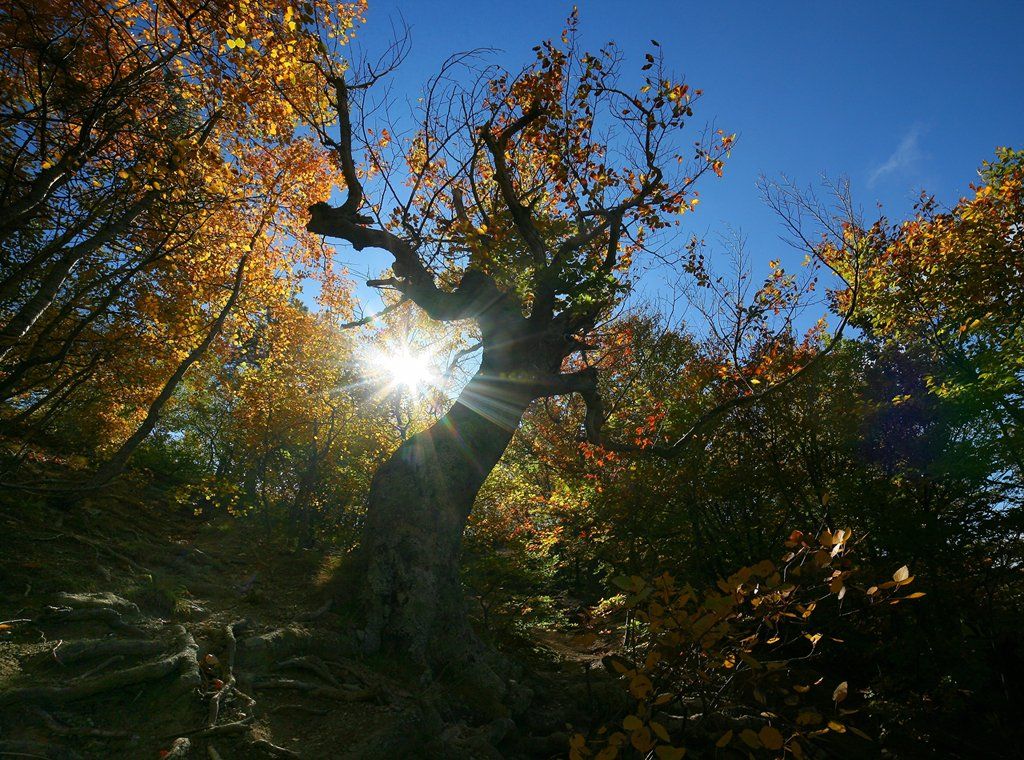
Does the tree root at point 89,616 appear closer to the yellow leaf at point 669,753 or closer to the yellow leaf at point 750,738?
the yellow leaf at point 669,753

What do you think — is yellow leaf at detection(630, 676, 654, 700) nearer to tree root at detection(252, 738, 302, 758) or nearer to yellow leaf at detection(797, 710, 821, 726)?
yellow leaf at detection(797, 710, 821, 726)

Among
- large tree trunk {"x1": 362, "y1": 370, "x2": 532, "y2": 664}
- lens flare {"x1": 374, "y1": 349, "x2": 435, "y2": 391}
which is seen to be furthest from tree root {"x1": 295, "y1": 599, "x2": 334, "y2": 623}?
lens flare {"x1": 374, "y1": 349, "x2": 435, "y2": 391}

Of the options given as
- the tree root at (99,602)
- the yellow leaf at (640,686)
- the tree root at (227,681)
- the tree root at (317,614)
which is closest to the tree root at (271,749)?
the tree root at (227,681)

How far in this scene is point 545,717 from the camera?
18.6 feet

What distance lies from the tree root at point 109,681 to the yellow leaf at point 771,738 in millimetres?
4592

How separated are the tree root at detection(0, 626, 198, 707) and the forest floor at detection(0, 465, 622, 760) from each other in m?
0.01

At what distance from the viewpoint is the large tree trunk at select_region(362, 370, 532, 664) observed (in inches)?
240

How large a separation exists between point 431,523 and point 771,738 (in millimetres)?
5167

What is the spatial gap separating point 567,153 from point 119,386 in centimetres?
1035

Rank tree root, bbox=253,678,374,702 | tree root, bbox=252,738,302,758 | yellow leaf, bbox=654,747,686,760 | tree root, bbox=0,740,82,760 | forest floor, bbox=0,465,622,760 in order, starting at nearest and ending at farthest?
yellow leaf, bbox=654,747,686,760 < tree root, bbox=0,740,82,760 < forest floor, bbox=0,465,622,760 < tree root, bbox=252,738,302,758 < tree root, bbox=253,678,374,702

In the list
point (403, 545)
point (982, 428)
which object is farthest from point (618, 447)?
point (982, 428)

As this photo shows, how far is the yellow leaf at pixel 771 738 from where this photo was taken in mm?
2002

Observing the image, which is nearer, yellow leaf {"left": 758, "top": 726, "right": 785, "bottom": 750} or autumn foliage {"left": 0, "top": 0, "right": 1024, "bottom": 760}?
yellow leaf {"left": 758, "top": 726, "right": 785, "bottom": 750}

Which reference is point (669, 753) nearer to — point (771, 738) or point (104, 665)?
point (771, 738)
